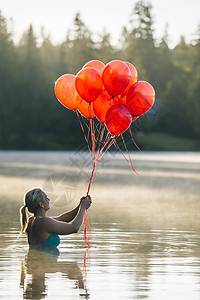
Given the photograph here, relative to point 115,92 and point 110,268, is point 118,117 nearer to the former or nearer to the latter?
point 115,92

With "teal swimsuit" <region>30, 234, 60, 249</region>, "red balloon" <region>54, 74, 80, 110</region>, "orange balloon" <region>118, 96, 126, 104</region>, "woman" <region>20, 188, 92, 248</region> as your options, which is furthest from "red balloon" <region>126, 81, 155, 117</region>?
"teal swimsuit" <region>30, 234, 60, 249</region>

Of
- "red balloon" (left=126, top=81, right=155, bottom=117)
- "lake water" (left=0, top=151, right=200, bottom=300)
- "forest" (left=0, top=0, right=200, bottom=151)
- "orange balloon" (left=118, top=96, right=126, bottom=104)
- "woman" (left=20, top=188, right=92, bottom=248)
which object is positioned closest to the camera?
"lake water" (left=0, top=151, right=200, bottom=300)

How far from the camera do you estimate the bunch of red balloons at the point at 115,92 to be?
32.7ft

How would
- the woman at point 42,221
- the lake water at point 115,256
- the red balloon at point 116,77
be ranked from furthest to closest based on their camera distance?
the red balloon at point 116,77
the woman at point 42,221
the lake water at point 115,256

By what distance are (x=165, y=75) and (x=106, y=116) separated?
304ft

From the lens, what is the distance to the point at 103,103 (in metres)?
10.5

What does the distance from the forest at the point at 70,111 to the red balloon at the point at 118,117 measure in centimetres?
6053

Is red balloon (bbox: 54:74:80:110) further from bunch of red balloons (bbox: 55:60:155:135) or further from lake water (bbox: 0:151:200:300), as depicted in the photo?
lake water (bbox: 0:151:200:300)

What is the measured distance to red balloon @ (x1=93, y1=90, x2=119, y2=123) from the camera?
10391 millimetres

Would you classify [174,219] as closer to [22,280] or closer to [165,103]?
[22,280]

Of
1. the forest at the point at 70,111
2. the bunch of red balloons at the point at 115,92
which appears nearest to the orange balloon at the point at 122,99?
the bunch of red balloons at the point at 115,92

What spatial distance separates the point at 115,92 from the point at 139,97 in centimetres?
35

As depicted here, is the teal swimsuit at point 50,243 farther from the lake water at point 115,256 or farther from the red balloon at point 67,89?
the red balloon at point 67,89

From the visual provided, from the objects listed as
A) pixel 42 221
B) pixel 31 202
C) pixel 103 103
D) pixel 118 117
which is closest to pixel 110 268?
pixel 42 221
